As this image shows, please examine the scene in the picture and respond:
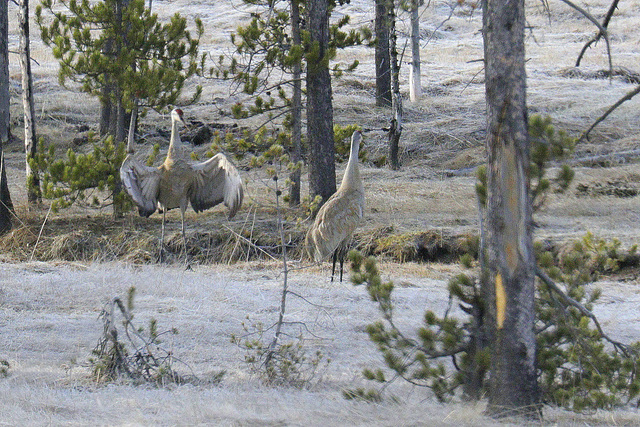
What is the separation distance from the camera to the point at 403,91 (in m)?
23.4

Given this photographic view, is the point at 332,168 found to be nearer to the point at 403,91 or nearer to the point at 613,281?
the point at 613,281

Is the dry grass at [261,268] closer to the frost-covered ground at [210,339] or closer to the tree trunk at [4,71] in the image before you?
the frost-covered ground at [210,339]

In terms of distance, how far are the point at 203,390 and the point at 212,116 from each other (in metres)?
14.2

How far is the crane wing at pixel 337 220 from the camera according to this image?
920 centimetres

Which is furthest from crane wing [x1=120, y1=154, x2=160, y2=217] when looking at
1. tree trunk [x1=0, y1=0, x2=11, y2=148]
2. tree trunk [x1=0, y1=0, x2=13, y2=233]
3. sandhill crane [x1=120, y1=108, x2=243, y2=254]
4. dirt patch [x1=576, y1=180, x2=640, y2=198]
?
dirt patch [x1=576, y1=180, x2=640, y2=198]

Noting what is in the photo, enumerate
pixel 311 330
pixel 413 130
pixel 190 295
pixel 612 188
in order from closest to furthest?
pixel 311 330
pixel 190 295
pixel 612 188
pixel 413 130

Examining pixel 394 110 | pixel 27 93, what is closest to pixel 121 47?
pixel 27 93

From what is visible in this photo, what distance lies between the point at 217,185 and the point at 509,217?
7.06 m

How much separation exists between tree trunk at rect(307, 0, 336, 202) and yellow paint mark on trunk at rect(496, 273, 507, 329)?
22.4 ft

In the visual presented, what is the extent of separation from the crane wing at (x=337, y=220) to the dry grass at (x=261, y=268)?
19.8 inches

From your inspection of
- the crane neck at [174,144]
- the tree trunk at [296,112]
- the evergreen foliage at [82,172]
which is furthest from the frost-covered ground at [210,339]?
the tree trunk at [296,112]

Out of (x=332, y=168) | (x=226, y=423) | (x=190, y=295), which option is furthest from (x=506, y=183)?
(x=332, y=168)

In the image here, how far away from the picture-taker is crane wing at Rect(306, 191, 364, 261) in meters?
9.20

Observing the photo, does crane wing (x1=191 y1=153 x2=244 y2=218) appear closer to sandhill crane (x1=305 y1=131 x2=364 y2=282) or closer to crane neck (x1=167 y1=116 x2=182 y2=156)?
crane neck (x1=167 y1=116 x2=182 y2=156)
